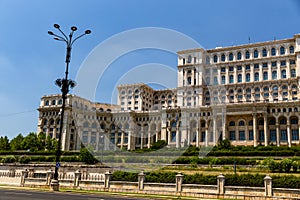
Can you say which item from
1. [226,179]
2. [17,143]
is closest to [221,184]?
[226,179]

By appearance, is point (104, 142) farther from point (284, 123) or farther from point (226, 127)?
point (284, 123)

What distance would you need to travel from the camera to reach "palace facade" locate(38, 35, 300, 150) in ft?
Result: 246

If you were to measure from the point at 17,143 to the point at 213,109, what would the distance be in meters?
53.1

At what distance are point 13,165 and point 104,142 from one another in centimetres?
2954

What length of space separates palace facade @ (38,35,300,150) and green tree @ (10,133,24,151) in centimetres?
960

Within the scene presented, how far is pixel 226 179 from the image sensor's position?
23.5 metres

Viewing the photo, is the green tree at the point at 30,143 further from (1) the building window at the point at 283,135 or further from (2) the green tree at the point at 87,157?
(1) the building window at the point at 283,135

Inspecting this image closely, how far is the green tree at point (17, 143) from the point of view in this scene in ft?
261

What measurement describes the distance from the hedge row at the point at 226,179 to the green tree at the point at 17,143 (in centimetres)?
6068

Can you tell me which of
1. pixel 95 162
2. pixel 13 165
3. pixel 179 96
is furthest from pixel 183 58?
pixel 13 165

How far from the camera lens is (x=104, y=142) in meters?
76.3

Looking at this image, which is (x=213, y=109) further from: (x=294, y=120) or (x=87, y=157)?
(x=87, y=157)

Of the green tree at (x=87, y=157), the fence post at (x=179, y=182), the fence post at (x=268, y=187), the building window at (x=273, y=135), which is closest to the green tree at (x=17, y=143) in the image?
the green tree at (x=87, y=157)

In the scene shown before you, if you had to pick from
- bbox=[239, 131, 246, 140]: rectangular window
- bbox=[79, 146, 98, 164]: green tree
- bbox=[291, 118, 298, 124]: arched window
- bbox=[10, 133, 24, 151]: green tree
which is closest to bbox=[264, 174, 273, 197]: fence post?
bbox=[79, 146, 98, 164]: green tree
